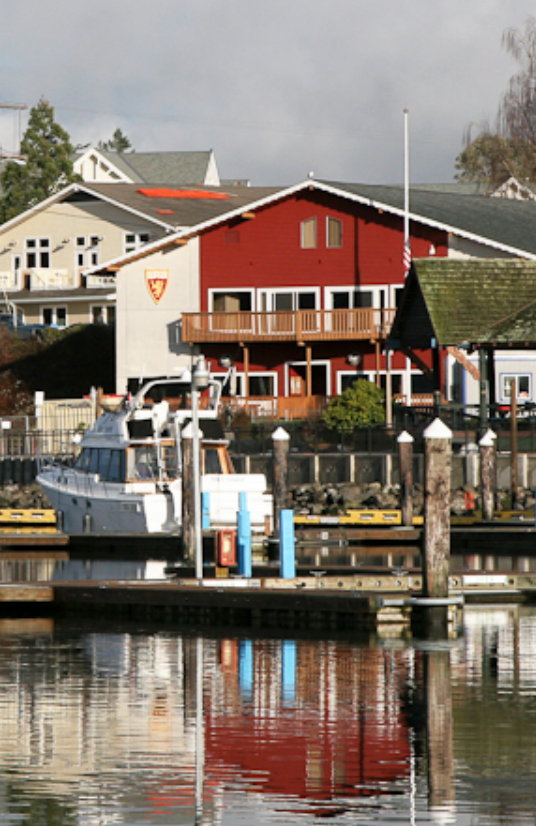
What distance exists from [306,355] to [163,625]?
3464cm

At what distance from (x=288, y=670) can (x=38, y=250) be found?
56.0 m

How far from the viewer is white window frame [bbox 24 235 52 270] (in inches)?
2793

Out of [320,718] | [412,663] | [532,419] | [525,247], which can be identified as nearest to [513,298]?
[532,419]

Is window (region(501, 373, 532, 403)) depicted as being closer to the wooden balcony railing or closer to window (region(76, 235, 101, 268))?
the wooden balcony railing

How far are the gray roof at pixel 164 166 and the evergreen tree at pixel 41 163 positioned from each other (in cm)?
600

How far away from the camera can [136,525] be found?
34.0 meters

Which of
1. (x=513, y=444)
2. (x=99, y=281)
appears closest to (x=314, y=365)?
(x=99, y=281)

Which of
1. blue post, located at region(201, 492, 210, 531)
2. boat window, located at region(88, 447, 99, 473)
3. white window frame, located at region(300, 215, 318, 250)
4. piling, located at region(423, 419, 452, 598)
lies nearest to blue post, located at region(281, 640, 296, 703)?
piling, located at region(423, 419, 452, 598)

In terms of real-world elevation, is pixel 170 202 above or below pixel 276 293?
above

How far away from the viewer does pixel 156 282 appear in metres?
57.8

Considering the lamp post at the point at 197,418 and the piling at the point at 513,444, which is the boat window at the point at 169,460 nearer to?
the piling at the point at 513,444

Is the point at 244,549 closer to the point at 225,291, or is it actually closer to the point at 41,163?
the point at 225,291

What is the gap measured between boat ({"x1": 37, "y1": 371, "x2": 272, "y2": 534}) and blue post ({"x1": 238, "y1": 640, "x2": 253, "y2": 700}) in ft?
42.4

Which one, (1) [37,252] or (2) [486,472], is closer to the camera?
(2) [486,472]
